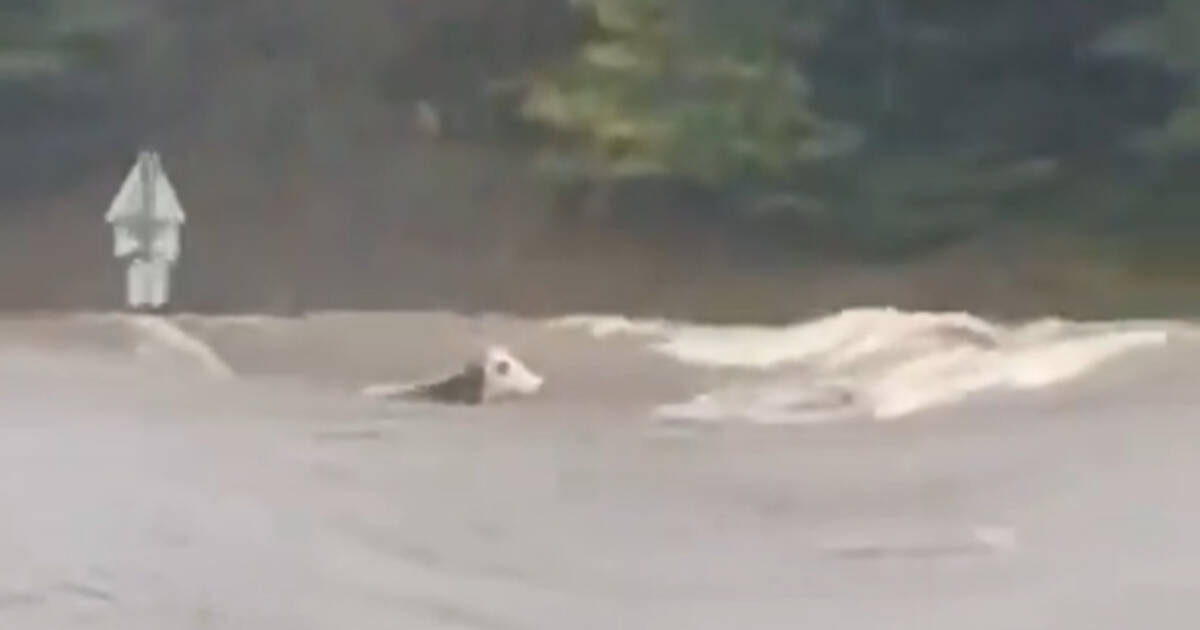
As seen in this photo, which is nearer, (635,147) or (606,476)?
(606,476)

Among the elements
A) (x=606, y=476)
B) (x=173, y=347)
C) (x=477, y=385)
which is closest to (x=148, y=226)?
(x=173, y=347)

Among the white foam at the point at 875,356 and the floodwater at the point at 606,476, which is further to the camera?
the white foam at the point at 875,356

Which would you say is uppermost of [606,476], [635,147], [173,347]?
[635,147]

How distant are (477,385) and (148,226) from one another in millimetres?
272

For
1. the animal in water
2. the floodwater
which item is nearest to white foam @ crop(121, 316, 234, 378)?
the floodwater

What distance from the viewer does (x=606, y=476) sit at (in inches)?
55.1

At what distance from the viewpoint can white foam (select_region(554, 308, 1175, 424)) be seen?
1479 mm

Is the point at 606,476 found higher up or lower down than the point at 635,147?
lower down

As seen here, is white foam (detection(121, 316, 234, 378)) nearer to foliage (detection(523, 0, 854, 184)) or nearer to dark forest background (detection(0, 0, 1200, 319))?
dark forest background (detection(0, 0, 1200, 319))

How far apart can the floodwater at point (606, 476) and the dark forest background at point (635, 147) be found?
0.13ft

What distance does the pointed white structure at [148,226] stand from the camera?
1.52 metres

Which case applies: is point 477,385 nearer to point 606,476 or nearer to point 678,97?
point 606,476

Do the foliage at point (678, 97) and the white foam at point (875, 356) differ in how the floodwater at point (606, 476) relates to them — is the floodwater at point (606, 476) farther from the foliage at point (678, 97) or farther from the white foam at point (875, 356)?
the foliage at point (678, 97)

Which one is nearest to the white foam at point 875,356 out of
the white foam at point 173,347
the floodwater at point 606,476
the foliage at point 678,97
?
the floodwater at point 606,476
